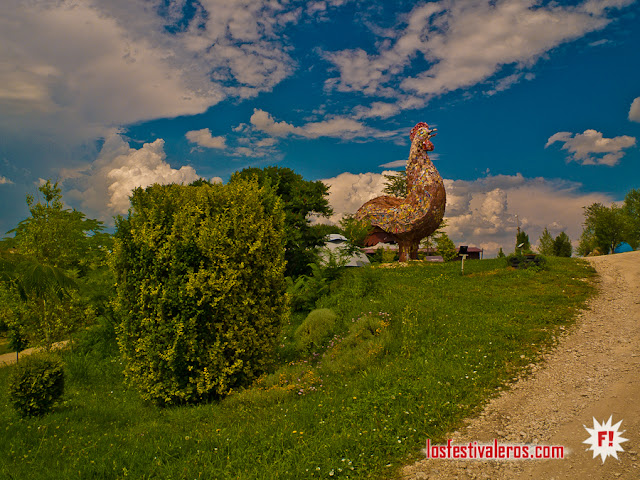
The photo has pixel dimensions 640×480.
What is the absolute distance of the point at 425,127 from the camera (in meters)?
23.4

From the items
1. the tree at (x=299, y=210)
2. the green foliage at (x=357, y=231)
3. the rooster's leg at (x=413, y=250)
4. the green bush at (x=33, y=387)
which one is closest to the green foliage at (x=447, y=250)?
the rooster's leg at (x=413, y=250)

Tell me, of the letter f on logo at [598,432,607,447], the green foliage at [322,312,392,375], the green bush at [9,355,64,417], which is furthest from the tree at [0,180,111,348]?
the letter f on logo at [598,432,607,447]

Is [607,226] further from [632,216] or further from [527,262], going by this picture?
[527,262]

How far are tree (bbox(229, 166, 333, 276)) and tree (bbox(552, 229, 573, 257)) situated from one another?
31.7 meters

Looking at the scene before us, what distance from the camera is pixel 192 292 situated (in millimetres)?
8594

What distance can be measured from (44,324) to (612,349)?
17.4m

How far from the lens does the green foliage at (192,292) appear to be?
8.77 meters

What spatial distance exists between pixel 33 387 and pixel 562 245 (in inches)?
1828

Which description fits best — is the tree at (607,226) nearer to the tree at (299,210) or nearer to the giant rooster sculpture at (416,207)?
the giant rooster sculpture at (416,207)

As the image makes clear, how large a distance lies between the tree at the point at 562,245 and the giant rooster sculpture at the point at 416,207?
2602cm

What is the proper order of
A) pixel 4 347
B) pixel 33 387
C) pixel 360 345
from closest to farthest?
pixel 33 387, pixel 360 345, pixel 4 347

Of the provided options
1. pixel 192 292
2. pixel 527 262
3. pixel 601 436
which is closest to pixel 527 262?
pixel 527 262

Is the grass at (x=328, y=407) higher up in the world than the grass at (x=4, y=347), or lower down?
higher up

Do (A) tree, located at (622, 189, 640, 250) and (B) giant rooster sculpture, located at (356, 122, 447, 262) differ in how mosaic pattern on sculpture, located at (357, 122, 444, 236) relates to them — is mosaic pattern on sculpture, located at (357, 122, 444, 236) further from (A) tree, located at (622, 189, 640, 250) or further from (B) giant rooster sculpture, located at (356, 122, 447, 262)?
(A) tree, located at (622, 189, 640, 250)
